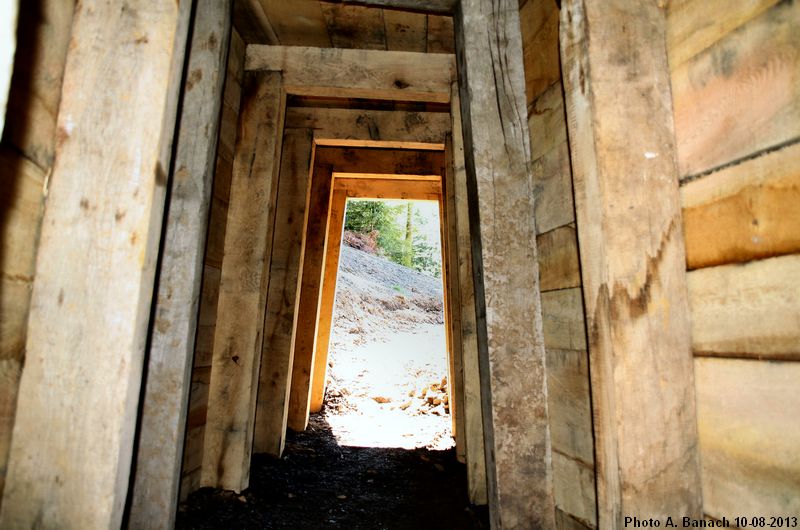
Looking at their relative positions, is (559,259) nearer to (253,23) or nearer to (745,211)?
(745,211)

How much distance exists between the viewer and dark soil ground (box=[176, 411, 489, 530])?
2.25m

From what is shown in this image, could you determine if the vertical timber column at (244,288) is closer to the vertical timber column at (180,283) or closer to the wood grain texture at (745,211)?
the vertical timber column at (180,283)

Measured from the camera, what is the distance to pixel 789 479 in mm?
791

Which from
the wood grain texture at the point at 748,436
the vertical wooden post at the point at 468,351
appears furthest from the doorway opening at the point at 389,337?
the wood grain texture at the point at 748,436

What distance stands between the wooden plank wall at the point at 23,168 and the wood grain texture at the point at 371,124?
2.89 metres

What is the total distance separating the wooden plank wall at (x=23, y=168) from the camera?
2.92 ft

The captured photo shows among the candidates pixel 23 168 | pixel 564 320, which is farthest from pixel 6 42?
pixel 564 320

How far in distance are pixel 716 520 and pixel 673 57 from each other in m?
1.10

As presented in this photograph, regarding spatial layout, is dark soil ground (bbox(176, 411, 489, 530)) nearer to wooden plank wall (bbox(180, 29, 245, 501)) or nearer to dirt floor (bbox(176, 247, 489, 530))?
dirt floor (bbox(176, 247, 489, 530))

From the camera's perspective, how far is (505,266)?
1.51 metres

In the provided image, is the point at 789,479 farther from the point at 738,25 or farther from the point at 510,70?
the point at 510,70

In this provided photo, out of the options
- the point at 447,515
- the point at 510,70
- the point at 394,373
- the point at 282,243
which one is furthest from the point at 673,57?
the point at 394,373

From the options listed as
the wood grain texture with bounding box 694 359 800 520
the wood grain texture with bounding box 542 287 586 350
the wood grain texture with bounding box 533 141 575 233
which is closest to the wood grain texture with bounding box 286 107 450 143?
the wood grain texture with bounding box 533 141 575 233

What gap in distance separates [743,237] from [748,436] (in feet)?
1.37
